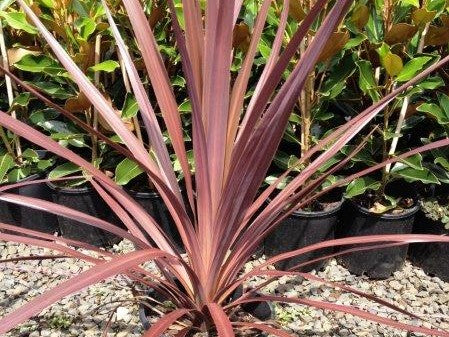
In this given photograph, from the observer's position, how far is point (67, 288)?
846 millimetres

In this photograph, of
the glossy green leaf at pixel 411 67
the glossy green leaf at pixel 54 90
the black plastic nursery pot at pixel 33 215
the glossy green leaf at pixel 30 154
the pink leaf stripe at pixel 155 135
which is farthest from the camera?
the black plastic nursery pot at pixel 33 215

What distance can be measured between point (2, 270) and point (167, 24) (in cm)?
120

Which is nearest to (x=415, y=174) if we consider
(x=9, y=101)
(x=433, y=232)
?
(x=433, y=232)

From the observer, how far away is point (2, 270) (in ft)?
7.51

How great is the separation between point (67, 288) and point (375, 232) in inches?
62.1

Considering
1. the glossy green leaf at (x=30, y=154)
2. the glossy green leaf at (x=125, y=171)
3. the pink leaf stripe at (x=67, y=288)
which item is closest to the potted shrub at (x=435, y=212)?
the glossy green leaf at (x=125, y=171)

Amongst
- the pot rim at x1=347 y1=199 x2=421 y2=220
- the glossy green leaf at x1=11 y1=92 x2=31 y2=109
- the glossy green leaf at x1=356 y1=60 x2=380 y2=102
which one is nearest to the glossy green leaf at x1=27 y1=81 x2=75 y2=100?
the glossy green leaf at x1=11 y1=92 x2=31 y2=109

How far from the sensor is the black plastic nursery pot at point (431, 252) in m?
2.21

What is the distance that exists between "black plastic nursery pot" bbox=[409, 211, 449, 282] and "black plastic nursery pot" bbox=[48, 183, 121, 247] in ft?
4.11

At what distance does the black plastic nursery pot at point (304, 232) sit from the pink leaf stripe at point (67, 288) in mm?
1248

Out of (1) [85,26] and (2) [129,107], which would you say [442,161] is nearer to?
(2) [129,107]

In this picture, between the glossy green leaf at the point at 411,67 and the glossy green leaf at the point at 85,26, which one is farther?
the glossy green leaf at the point at 85,26

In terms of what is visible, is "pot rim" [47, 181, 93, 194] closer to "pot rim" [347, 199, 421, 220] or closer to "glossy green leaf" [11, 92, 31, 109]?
"glossy green leaf" [11, 92, 31, 109]

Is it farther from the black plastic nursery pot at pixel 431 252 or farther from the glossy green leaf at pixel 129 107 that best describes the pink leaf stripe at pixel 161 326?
the black plastic nursery pot at pixel 431 252
